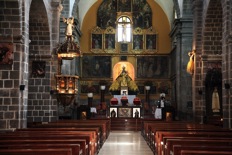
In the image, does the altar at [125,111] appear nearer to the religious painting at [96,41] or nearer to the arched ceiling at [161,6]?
the religious painting at [96,41]

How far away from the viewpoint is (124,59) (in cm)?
3531

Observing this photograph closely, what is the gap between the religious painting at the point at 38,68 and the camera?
1884 centimetres

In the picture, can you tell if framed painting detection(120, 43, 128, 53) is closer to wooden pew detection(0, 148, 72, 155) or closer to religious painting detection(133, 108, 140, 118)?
religious painting detection(133, 108, 140, 118)

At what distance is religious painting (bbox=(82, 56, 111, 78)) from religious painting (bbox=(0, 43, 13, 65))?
20.9 m

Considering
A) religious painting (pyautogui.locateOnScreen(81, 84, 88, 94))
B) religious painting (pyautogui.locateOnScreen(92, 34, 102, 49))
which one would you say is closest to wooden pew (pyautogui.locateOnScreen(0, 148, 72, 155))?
religious painting (pyautogui.locateOnScreen(81, 84, 88, 94))

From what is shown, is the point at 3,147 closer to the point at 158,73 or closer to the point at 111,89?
the point at 111,89

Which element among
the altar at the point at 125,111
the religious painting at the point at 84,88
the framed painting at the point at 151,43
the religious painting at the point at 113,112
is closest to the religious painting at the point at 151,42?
the framed painting at the point at 151,43

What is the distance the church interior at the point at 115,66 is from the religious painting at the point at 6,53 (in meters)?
0.03

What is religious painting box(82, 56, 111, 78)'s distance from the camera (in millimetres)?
35188

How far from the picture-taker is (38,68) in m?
18.9

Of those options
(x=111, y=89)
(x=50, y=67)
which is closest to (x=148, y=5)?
(x=111, y=89)

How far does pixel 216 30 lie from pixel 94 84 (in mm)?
17217

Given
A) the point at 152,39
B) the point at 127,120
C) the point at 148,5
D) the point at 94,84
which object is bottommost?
the point at 127,120

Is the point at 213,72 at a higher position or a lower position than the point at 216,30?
lower
